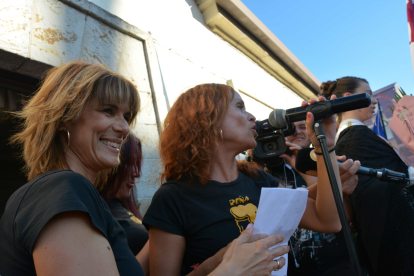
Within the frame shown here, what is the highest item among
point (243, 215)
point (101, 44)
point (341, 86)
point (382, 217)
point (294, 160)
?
point (101, 44)

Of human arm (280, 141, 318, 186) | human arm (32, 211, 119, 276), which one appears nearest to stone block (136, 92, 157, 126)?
human arm (280, 141, 318, 186)

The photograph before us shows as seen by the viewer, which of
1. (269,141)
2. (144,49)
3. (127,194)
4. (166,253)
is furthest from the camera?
(144,49)

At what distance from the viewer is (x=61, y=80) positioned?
1130 mm

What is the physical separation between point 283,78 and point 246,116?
20.7 feet

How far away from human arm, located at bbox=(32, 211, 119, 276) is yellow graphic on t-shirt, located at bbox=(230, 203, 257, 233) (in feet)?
2.17

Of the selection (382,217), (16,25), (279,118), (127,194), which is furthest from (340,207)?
(16,25)

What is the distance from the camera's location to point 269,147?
1782mm

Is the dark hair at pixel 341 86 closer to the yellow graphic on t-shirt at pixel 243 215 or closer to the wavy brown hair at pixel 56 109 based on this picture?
the yellow graphic on t-shirt at pixel 243 215

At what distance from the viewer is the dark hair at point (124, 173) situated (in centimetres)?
185

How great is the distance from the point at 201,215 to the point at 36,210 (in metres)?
0.71

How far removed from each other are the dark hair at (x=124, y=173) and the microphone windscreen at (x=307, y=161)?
1.17m

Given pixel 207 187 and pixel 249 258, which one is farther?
pixel 207 187

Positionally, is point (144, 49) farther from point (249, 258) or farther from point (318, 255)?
point (249, 258)

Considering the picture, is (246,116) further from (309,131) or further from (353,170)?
(353,170)
